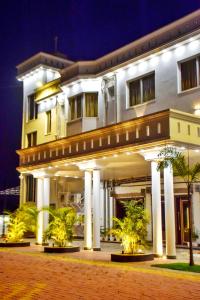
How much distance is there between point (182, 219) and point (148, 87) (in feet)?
24.0

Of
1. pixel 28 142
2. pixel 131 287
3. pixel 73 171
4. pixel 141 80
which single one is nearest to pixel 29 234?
pixel 28 142

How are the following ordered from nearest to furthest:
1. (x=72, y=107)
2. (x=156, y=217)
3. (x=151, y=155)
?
(x=156, y=217)
(x=151, y=155)
(x=72, y=107)

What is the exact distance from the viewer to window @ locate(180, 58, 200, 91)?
19172mm

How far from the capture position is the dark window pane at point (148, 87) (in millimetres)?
21347

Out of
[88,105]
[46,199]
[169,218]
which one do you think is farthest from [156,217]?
[88,105]

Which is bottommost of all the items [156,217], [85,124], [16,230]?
[16,230]

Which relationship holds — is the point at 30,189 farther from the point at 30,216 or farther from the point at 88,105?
Result: the point at 88,105

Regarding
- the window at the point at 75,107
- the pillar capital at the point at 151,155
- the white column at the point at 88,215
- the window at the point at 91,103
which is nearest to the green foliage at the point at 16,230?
the white column at the point at 88,215

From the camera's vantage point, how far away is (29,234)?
32.2 m

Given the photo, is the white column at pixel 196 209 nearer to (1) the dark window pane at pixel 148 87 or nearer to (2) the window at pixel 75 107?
(1) the dark window pane at pixel 148 87

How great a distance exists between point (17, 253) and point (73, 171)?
6425 mm

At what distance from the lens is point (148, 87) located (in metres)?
21.7

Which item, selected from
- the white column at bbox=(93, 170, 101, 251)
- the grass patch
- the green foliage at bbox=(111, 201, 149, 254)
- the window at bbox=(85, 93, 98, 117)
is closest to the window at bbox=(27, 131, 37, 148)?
the window at bbox=(85, 93, 98, 117)

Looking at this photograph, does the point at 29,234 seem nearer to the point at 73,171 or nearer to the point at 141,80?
the point at 73,171
